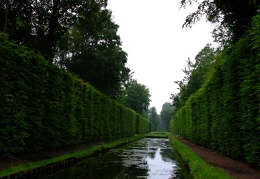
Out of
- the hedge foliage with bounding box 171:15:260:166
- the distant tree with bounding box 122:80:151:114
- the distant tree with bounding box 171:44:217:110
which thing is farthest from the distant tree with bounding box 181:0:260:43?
the distant tree with bounding box 122:80:151:114

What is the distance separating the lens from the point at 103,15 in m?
26.2

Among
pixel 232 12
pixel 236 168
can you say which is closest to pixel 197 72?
pixel 232 12

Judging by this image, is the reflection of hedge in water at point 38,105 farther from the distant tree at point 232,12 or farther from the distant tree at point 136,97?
the distant tree at point 136,97

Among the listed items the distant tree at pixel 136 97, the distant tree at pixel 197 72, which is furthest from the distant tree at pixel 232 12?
the distant tree at pixel 136 97

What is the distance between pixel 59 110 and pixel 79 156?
3.12m

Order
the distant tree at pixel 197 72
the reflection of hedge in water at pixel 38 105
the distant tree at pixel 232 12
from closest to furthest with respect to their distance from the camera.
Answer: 1. the reflection of hedge in water at pixel 38 105
2. the distant tree at pixel 232 12
3. the distant tree at pixel 197 72

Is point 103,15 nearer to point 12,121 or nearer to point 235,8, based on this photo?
point 235,8

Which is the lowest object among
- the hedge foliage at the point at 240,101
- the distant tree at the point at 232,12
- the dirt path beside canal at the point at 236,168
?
the dirt path beside canal at the point at 236,168

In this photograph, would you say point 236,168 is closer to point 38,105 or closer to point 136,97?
point 38,105

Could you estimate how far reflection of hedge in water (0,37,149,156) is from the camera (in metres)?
8.86

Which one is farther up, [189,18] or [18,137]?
[189,18]

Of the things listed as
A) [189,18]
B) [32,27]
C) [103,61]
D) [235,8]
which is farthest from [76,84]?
[103,61]

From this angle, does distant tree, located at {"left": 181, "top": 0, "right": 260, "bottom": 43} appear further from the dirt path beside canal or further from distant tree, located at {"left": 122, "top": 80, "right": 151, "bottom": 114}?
distant tree, located at {"left": 122, "top": 80, "right": 151, "bottom": 114}

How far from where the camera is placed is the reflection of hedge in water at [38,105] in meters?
8.86
